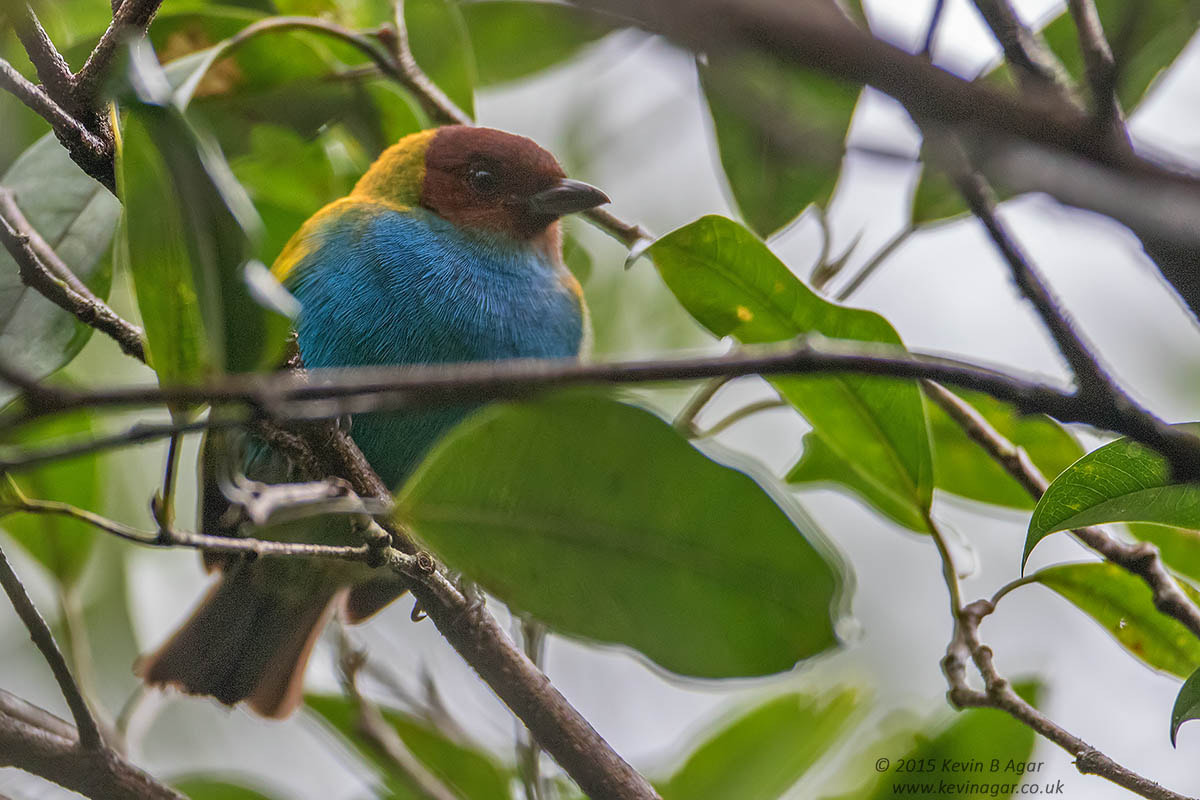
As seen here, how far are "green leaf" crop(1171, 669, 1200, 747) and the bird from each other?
5.30ft

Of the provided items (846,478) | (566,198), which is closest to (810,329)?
(846,478)

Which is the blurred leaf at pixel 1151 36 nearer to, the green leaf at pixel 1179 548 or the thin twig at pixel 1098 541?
the thin twig at pixel 1098 541

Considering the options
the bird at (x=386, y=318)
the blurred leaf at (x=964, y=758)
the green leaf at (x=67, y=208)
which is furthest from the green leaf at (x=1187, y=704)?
the green leaf at (x=67, y=208)

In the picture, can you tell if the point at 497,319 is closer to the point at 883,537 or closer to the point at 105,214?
the point at 105,214

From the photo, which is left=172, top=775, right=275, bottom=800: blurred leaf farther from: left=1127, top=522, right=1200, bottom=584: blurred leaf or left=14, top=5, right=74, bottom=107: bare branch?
left=1127, top=522, right=1200, bottom=584: blurred leaf

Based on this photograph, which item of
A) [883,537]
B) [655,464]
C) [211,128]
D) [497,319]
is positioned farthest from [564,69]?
[883,537]

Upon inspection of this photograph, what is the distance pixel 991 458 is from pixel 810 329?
2.52 ft

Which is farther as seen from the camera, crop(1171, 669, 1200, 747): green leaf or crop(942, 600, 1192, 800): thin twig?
crop(942, 600, 1192, 800): thin twig

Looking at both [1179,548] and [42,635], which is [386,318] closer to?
[42,635]

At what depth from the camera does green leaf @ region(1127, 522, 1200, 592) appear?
8.17ft

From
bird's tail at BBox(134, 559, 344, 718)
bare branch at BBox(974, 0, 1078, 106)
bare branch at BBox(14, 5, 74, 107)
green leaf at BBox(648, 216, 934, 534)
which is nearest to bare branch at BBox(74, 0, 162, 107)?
bare branch at BBox(14, 5, 74, 107)

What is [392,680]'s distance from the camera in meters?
3.20

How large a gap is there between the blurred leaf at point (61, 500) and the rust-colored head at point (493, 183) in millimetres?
1277

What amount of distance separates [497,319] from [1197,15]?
68.1 inches
